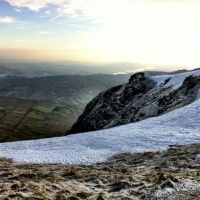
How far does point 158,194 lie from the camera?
61.7 feet

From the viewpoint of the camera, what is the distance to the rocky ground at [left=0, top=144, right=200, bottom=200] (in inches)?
758

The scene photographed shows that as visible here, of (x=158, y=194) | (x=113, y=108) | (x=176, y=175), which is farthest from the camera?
(x=113, y=108)

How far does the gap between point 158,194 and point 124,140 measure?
1962 cm

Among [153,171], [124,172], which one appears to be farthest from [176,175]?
[124,172]

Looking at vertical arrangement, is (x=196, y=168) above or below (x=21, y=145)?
above

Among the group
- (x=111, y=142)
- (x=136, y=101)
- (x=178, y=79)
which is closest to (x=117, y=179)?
(x=111, y=142)

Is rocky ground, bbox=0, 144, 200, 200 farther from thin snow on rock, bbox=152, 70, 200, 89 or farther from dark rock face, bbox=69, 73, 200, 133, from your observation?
thin snow on rock, bbox=152, 70, 200, 89

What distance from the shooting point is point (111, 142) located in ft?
125

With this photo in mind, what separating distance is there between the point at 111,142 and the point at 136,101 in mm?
56870

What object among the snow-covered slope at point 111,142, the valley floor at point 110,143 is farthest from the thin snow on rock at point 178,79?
the valley floor at point 110,143

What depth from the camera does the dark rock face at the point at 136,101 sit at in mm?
72019

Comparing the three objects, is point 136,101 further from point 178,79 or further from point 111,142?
point 111,142

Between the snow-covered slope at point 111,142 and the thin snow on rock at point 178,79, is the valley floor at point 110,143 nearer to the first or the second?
the snow-covered slope at point 111,142

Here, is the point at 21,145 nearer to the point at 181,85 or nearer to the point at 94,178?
the point at 94,178
